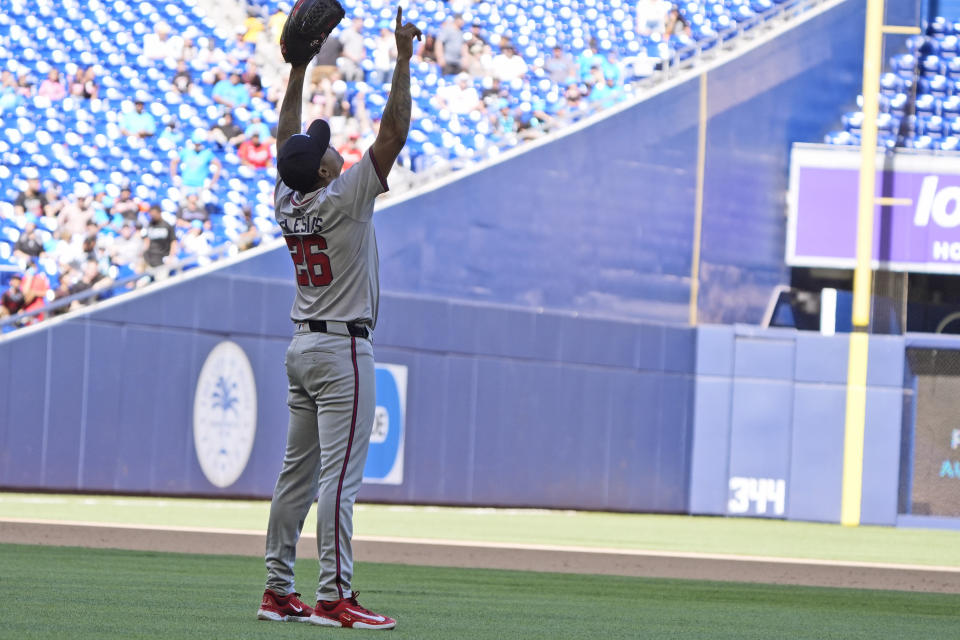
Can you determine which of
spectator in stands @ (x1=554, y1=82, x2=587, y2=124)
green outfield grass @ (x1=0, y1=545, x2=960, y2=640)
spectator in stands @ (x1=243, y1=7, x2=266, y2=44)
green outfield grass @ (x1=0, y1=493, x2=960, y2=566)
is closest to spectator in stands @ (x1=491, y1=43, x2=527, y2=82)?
spectator in stands @ (x1=554, y1=82, x2=587, y2=124)

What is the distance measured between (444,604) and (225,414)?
342 inches

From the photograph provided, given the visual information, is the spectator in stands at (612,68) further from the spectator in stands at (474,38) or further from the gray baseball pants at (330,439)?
the gray baseball pants at (330,439)

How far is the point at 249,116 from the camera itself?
17.1 meters

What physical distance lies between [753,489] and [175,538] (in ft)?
33.6

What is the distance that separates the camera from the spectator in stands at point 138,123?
16812 mm

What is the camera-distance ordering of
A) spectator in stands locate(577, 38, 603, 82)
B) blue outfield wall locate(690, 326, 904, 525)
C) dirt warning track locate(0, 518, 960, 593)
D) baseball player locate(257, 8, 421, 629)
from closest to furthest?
1. baseball player locate(257, 8, 421, 629)
2. dirt warning track locate(0, 518, 960, 593)
3. blue outfield wall locate(690, 326, 904, 525)
4. spectator in stands locate(577, 38, 603, 82)

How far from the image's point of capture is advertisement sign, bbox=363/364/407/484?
15602mm

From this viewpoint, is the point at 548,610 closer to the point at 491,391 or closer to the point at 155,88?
the point at 491,391

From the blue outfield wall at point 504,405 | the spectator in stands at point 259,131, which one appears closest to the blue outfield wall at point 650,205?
the blue outfield wall at point 504,405

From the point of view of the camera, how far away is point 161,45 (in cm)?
1838

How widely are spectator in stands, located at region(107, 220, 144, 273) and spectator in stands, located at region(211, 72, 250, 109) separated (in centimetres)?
293

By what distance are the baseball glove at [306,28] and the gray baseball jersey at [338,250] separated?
746 millimetres

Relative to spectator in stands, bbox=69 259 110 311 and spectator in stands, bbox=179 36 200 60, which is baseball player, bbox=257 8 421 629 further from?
spectator in stands, bbox=179 36 200 60

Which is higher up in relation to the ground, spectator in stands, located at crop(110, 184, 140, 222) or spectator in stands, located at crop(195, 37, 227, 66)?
spectator in stands, located at crop(195, 37, 227, 66)
